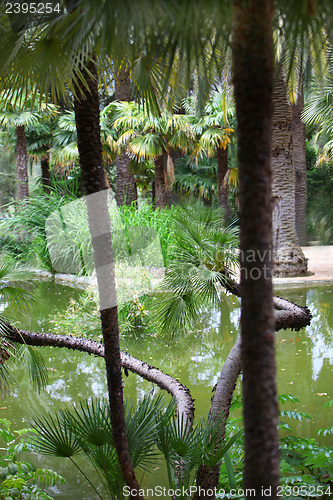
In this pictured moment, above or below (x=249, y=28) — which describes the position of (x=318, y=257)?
below

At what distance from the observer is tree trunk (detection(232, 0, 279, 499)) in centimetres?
130

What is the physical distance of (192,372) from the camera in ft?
19.0

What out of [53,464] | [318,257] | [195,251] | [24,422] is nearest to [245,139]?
[195,251]

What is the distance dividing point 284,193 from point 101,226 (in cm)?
981

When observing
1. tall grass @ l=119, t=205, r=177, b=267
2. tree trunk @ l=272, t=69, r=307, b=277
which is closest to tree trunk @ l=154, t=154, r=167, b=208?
tall grass @ l=119, t=205, r=177, b=267

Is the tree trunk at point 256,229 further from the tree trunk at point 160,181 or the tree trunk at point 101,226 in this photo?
the tree trunk at point 160,181

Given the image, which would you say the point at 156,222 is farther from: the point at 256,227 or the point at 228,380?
the point at 256,227

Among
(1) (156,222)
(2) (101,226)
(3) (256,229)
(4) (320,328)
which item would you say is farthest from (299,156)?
(3) (256,229)

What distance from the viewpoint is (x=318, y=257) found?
15617 millimetres

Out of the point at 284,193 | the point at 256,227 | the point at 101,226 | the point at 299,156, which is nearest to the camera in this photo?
the point at 256,227

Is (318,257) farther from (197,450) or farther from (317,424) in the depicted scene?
(197,450)

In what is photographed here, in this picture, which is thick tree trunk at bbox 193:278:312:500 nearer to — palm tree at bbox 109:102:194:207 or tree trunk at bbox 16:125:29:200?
palm tree at bbox 109:102:194:207

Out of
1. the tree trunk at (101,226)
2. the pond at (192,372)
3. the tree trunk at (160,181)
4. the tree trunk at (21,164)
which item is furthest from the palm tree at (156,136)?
the tree trunk at (101,226)

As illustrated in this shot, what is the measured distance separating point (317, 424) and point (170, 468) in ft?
7.10
